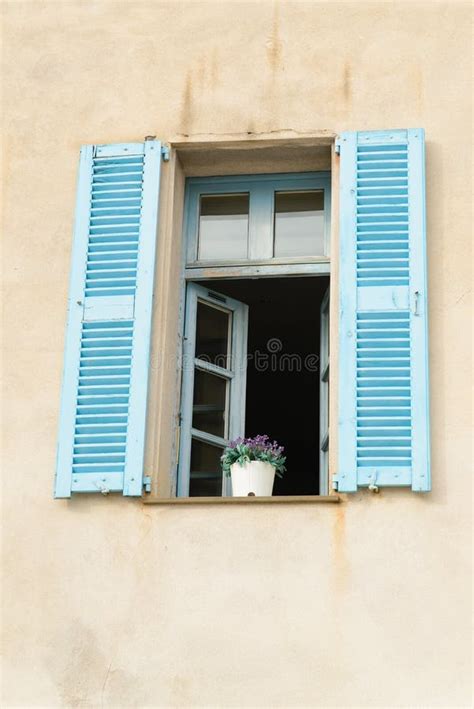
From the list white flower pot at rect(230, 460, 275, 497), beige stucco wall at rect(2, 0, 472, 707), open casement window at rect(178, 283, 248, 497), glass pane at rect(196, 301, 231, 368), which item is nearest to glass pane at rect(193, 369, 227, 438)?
open casement window at rect(178, 283, 248, 497)

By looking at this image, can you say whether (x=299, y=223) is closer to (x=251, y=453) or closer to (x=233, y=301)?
(x=233, y=301)

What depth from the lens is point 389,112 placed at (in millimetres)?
7555

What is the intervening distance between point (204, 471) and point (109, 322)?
2.94 feet

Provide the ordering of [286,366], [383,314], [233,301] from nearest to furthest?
[383,314] → [233,301] → [286,366]

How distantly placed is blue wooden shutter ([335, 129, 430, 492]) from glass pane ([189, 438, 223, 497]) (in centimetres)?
89

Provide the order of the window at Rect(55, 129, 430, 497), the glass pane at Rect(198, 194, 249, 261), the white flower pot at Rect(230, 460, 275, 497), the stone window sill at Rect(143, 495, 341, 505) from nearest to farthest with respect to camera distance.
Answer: the stone window sill at Rect(143, 495, 341, 505) < the window at Rect(55, 129, 430, 497) < the white flower pot at Rect(230, 460, 275, 497) < the glass pane at Rect(198, 194, 249, 261)

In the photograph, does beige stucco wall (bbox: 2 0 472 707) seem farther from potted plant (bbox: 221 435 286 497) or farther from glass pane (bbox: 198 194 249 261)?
glass pane (bbox: 198 194 249 261)

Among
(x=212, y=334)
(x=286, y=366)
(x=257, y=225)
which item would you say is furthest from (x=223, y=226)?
(x=286, y=366)

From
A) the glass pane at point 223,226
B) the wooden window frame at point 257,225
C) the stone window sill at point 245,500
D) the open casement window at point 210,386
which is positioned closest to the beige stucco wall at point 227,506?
the stone window sill at point 245,500

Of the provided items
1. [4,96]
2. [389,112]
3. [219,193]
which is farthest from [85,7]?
[389,112]

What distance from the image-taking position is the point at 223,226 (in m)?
7.96

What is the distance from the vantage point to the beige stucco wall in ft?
21.7

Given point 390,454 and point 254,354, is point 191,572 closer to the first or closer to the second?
point 390,454

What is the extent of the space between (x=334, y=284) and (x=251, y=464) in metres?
0.95
